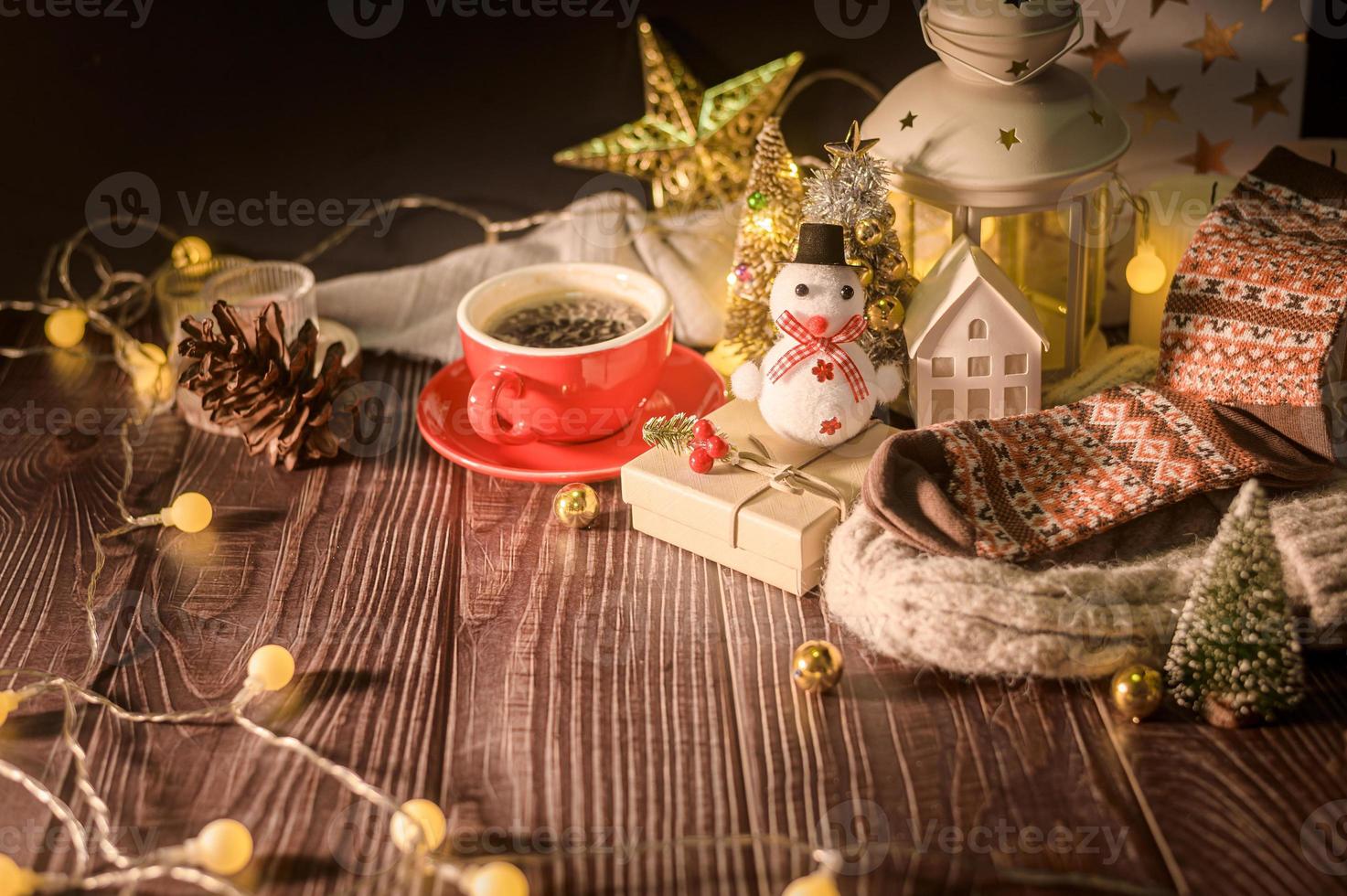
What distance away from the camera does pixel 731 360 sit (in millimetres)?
1093

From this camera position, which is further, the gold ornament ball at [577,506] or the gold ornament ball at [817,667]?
the gold ornament ball at [577,506]

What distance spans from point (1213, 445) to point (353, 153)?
2.62 feet

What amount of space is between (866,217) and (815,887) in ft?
1.61

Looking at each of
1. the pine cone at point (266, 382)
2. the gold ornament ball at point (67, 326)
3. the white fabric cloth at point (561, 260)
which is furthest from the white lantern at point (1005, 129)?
the gold ornament ball at point (67, 326)

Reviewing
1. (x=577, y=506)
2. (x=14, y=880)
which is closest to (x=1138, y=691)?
(x=577, y=506)

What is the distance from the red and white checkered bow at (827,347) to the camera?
0.88m

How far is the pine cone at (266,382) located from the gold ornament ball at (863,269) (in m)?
0.43

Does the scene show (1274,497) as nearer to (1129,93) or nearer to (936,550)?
(936,550)

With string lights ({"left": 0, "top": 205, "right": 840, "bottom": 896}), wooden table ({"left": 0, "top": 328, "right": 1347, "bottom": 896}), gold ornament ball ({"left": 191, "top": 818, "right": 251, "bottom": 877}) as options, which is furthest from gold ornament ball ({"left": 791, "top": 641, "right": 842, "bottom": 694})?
gold ornament ball ({"left": 191, "top": 818, "right": 251, "bottom": 877})

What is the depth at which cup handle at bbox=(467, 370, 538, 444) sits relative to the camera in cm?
95

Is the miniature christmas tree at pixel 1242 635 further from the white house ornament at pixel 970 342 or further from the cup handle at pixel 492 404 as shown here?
the cup handle at pixel 492 404

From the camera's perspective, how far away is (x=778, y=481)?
33.9 inches

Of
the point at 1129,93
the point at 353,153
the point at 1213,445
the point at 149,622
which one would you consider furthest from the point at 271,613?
the point at 1129,93

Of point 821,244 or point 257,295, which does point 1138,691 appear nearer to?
point 821,244
